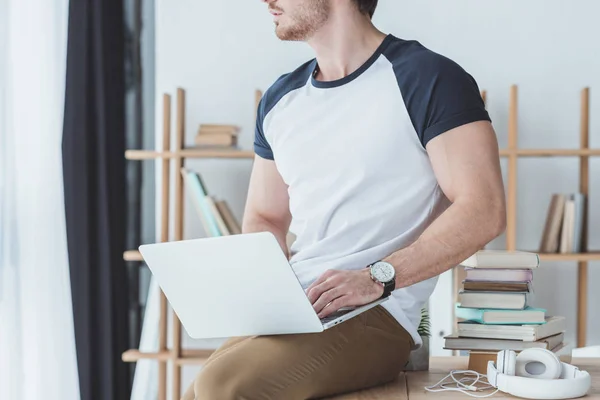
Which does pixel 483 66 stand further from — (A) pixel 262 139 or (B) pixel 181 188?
(A) pixel 262 139

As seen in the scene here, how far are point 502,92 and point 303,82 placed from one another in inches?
72.2

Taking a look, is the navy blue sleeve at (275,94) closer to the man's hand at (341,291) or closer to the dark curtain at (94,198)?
the man's hand at (341,291)

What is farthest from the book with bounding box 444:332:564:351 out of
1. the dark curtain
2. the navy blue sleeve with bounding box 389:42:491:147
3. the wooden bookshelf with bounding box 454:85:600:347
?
the dark curtain

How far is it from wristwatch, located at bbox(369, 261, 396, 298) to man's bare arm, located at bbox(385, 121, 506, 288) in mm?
31

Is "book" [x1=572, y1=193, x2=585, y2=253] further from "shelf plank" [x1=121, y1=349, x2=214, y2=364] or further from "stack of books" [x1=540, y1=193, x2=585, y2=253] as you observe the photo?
"shelf plank" [x1=121, y1=349, x2=214, y2=364]

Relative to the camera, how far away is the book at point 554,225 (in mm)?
3029

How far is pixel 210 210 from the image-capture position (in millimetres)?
3090

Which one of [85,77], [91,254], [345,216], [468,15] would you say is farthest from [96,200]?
[345,216]

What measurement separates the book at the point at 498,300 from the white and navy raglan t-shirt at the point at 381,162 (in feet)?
0.26

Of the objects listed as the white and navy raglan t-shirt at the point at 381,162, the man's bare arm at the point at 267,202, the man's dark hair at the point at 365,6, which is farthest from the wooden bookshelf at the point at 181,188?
the white and navy raglan t-shirt at the point at 381,162

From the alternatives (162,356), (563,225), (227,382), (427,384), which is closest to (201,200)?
(162,356)

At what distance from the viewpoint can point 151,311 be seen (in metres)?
3.24

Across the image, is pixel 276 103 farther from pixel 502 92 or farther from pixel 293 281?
pixel 502 92

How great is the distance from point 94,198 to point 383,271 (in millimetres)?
2101
